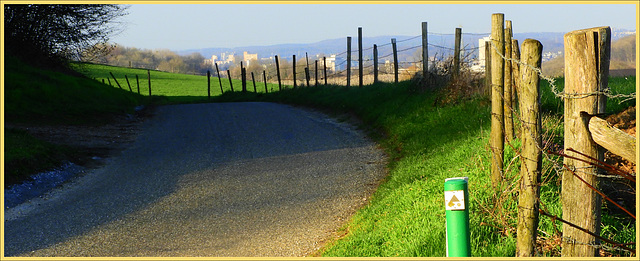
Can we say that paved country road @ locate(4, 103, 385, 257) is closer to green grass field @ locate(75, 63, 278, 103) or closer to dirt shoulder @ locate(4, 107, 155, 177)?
dirt shoulder @ locate(4, 107, 155, 177)

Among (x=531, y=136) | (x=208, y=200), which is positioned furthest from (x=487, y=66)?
(x=531, y=136)

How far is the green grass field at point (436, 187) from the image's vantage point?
5410 millimetres

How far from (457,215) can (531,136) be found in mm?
958

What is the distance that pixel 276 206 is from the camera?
27.2 ft

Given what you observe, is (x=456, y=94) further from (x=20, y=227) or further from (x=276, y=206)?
(x=20, y=227)

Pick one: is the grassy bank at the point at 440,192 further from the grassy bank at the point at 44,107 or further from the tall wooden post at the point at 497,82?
the grassy bank at the point at 44,107

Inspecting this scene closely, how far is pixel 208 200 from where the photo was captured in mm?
8844

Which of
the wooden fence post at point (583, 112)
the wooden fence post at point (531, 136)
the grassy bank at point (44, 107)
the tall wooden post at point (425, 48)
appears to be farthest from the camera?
the tall wooden post at point (425, 48)

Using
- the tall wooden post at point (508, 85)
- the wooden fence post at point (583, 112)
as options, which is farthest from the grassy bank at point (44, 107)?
the wooden fence post at point (583, 112)

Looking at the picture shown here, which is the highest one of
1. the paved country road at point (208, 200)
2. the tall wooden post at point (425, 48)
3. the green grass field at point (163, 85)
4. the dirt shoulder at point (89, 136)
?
the tall wooden post at point (425, 48)

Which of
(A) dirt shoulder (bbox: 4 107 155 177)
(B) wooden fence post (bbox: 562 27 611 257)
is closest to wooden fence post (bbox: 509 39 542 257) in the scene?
(B) wooden fence post (bbox: 562 27 611 257)

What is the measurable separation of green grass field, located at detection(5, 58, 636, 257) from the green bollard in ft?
3.44

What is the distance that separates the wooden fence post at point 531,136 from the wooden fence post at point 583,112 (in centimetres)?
57

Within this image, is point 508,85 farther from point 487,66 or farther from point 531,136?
point 487,66
